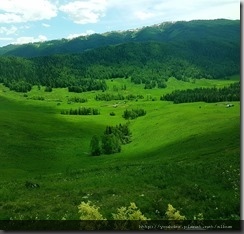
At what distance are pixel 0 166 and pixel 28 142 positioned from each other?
60.9ft

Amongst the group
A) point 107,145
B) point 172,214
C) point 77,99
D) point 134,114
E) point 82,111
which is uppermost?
point 172,214

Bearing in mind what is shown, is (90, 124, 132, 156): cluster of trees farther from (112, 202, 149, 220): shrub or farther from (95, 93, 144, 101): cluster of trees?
(95, 93, 144, 101): cluster of trees

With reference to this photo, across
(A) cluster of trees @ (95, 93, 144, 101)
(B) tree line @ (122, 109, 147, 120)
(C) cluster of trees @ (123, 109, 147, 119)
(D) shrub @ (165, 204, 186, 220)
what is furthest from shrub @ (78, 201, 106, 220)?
(A) cluster of trees @ (95, 93, 144, 101)

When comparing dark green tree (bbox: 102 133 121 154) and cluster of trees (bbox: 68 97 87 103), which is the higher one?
dark green tree (bbox: 102 133 121 154)

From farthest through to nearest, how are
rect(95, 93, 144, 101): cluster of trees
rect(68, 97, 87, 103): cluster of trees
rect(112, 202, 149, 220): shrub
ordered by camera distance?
1. rect(95, 93, 144, 101): cluster of trees
2. rect(68, 97, 87, 103): cluster of trees
3. rect(112, 202, 149, 220): shrub

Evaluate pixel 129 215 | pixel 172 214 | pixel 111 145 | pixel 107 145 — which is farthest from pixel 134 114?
pixel 129 215

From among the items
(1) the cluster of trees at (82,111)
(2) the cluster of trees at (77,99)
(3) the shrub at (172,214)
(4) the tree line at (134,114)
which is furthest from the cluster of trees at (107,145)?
(2) the cluster of trees at (77,99)

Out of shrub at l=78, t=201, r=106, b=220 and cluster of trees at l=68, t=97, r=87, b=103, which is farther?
cluster of trees at l=68, t=97, r=87, b=103

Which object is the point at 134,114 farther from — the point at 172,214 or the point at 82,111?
the point at 172,214

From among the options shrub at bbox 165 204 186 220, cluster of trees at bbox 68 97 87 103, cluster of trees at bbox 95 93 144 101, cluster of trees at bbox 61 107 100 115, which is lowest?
cluster of trees at bbox 61 107 100 115

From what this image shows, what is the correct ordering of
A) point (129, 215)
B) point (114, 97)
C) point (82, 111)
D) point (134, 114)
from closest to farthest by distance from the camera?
point (129, 215)
point (134, 114)
point (82, 111)
point (114, 97)

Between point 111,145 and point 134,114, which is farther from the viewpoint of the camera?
point 134,114

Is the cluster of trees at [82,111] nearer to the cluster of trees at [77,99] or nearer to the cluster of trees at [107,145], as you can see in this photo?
the cluster of trees at [77,99]

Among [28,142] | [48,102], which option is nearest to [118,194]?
[28,142]
